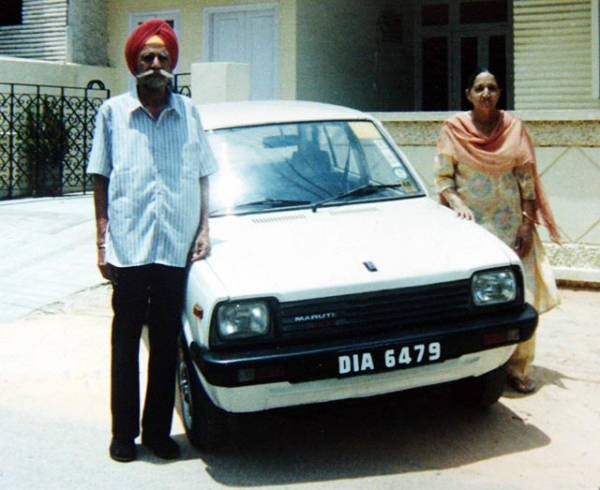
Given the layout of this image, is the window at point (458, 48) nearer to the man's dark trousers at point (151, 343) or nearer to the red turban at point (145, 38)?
the red turban at point (145, 38)

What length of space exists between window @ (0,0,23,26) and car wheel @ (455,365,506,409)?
44.6ft

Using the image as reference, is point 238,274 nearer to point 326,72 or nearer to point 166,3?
point 326,72

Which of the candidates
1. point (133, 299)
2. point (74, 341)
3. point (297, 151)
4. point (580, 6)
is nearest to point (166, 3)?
point (580, 6)

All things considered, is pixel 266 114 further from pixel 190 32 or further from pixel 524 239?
pixel 190 32

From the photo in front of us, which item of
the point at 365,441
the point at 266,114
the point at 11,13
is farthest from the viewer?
the point at 11,13

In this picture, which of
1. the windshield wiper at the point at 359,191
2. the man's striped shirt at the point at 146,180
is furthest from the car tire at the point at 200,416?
the windshield wiper at the point at 359,191

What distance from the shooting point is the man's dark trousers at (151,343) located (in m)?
4.14

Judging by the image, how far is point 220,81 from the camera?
9656mm

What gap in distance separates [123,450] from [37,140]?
991cm

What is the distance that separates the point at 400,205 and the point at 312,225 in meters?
0.67

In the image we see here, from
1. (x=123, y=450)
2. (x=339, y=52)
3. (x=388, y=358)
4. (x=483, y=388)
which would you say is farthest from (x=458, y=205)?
(x=339, y=52)

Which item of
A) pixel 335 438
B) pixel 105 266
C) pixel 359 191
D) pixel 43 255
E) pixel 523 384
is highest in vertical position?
pixel 359 191

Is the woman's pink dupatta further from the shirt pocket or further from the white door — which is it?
the white door

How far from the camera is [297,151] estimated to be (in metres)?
5.12
